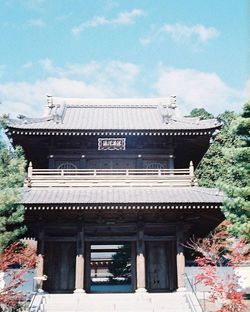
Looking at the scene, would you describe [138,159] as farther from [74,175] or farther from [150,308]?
[150,308]

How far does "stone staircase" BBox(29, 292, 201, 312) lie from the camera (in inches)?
714

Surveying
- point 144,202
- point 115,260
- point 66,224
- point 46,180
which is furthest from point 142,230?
point 115,260

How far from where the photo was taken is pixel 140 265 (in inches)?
822

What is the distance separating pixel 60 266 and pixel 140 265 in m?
4.65

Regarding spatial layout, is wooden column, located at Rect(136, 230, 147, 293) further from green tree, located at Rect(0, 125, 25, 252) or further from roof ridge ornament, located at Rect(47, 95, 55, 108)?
roof ridge ornament, located at Rect(47, 95, 55, 108)

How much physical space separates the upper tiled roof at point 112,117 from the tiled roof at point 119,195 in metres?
3.55

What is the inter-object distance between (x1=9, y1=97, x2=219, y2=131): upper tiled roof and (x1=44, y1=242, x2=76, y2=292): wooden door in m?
6.62

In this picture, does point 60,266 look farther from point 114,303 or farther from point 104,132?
point 104,132

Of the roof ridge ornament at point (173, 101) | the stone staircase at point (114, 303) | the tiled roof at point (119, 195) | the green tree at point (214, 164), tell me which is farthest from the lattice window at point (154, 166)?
the green tree at point (214, 164)

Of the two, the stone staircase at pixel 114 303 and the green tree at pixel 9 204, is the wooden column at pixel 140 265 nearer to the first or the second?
the stone staircase at pixel 114 303

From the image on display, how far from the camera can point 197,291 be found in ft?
67.2

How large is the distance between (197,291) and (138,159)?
8.47 metres

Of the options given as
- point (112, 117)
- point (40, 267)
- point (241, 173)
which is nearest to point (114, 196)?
point (40, 267)

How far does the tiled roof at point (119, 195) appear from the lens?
66.7 ft
